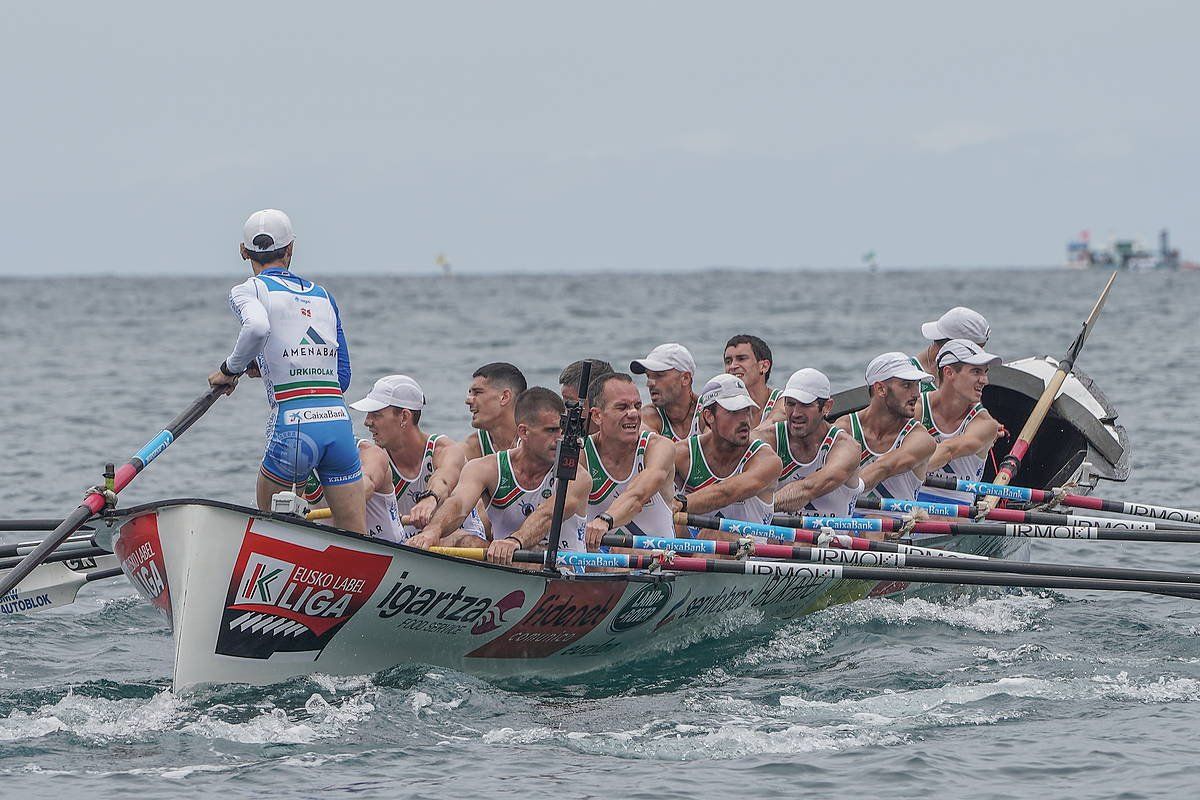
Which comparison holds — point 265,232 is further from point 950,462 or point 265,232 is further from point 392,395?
point 950,462

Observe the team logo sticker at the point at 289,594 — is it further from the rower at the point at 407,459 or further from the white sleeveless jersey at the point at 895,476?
the white sleeveless jersey at the point at 895,476

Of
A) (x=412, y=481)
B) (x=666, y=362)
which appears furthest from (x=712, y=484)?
(x=412, y=481)

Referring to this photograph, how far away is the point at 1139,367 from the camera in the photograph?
35.9m

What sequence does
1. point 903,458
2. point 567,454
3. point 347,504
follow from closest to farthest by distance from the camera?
1. point 567,454
2. point 347,504
3. point 903,458

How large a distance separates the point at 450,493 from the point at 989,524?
4.24 m

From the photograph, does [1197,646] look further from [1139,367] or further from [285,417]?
[1139,367]

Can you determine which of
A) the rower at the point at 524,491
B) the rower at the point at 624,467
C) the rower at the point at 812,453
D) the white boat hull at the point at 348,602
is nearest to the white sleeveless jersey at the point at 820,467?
the rower at the point at 812,453

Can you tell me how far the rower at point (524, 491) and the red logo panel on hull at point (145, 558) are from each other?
171 centimetres

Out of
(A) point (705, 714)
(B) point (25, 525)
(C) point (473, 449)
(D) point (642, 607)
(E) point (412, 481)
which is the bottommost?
(A) point (705, 714)

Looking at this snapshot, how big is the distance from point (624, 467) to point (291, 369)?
97.2 inches

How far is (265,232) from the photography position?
945 centimetres

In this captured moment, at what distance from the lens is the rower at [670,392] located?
12234 mm

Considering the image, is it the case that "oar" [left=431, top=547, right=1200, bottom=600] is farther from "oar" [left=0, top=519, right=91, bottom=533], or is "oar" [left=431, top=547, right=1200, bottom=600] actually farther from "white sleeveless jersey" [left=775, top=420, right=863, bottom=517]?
"oar" [left=0, top=519, right=91, bottom=533]

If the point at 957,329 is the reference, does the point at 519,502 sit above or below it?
below
